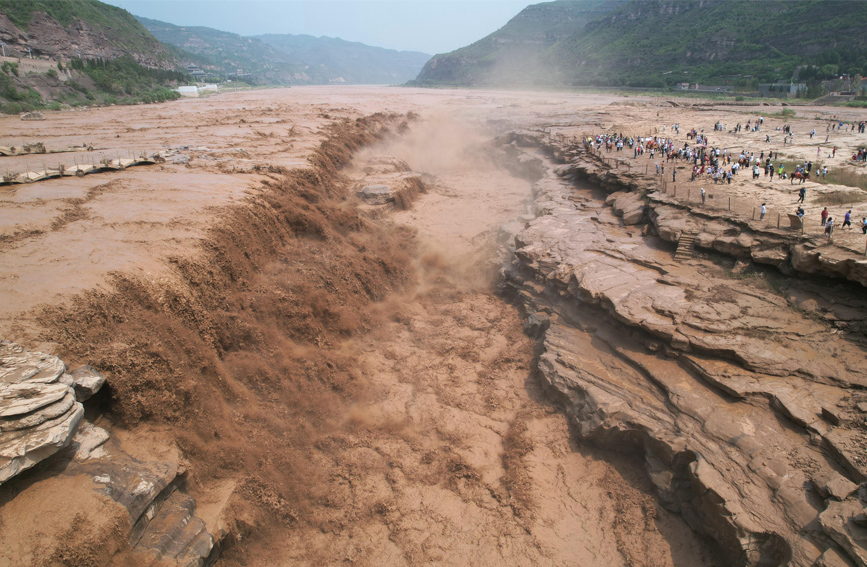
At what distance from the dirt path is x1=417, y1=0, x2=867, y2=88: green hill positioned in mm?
60579

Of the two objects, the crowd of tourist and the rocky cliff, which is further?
the rocky cliff

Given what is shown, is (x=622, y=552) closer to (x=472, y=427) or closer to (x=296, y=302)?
(x=472, y=427)

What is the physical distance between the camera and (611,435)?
29.4 ft

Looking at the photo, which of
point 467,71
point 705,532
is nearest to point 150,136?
point 705,532

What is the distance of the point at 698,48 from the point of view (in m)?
72.8

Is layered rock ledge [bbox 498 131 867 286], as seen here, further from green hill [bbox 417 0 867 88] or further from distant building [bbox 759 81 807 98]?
green hill [bbox 417 0 867 88]

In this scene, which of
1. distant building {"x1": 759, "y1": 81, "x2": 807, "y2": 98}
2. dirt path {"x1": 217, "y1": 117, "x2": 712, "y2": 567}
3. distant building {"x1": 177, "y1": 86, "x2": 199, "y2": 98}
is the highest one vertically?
distant building {"x1": 177, "y1": 86, "x2": 199, "y2": 98}

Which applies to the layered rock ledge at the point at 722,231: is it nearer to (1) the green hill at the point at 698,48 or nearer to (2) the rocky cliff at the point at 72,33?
(1) the green hill at the point at 698,48

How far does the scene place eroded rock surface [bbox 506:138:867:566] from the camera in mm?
6598

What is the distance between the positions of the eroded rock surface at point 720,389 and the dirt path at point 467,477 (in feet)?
2.44

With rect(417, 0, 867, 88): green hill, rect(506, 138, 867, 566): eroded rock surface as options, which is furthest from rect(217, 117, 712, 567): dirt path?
rect(417, 0, 867, 88): green hill

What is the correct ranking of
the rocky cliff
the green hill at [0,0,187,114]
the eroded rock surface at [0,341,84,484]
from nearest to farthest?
the eroded rock surface at [0,341,84,484]
the green hill at [0,0,187,114]
the rocky cliff

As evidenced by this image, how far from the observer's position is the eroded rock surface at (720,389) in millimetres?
6598

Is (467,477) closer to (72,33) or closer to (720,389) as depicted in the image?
(720,389)
